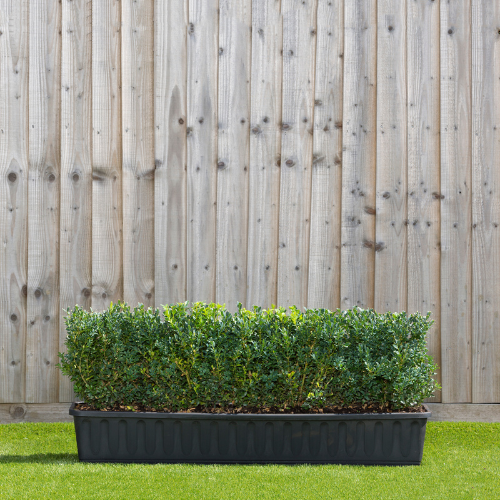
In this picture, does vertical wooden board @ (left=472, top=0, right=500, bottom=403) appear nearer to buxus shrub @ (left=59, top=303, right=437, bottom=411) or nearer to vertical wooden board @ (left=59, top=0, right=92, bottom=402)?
buxus shrub @ (left=59, top=303, right=437, bottom=411)

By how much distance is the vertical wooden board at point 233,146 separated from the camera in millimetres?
3162

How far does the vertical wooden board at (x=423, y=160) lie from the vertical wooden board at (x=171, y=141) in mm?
1375

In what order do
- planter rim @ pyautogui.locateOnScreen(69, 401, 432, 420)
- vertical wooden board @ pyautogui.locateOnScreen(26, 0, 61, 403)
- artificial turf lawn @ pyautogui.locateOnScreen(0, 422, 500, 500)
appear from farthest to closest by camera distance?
vertical wooden board @ pyautogui.locateOnScreen(26, 0, 61, 403) → planter rim @ pyautogui.locateOnScreen(69, 401, 432, 420) → artificial turf lawn @ pyautogui.locateOnScreen(0, 422, 500, 500)

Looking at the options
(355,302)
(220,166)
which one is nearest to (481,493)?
(355,302)

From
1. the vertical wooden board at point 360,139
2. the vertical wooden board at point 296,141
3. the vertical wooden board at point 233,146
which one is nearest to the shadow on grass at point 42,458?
the vertical wooden board at point 233,146

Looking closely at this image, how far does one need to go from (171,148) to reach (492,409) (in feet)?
8.19

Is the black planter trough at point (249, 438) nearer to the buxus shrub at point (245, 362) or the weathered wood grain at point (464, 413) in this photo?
Result: the buxus shrub at point (245, 362)

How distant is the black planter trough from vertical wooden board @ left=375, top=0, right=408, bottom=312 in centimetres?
96

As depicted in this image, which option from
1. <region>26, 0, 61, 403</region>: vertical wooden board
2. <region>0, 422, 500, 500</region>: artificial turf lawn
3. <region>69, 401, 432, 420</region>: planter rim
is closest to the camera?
<region>0, 422, 500, 500</region>: artificial turf lawn

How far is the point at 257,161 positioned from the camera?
3178 millimetres

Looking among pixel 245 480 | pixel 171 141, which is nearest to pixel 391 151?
pixel 171 141

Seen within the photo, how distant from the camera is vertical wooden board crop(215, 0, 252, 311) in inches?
124

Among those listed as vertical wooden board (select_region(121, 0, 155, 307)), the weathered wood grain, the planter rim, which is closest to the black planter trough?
the planter rim

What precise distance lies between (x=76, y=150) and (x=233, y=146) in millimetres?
947
